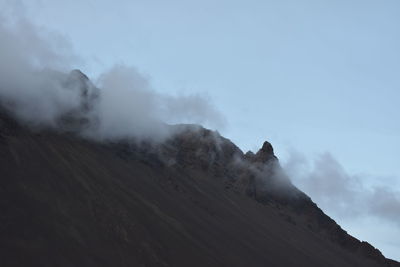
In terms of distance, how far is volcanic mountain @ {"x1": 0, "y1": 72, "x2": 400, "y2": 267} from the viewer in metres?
79.0

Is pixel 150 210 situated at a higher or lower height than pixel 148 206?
lower

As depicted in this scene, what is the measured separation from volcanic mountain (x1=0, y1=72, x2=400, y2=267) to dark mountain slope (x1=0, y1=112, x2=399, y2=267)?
211 mm

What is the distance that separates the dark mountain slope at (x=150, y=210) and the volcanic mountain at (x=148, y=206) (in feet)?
0.69

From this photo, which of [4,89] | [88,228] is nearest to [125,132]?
[4,89]

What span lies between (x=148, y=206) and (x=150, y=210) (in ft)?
5.86

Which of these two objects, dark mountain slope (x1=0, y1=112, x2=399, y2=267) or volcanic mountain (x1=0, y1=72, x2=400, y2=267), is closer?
dark mountain slope (x1=0, y1=112, x2=399, y2=267)

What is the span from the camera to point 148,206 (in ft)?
346

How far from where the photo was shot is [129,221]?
3708 inches

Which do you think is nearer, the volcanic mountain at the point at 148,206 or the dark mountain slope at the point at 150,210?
the dark mountain slope at the point at 150,210

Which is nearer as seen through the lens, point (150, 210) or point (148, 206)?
point (150, 210)

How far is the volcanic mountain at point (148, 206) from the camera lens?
7900cm

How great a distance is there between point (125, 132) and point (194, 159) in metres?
31.1

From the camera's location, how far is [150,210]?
104 meters

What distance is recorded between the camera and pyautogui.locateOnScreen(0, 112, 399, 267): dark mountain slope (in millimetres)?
78500
